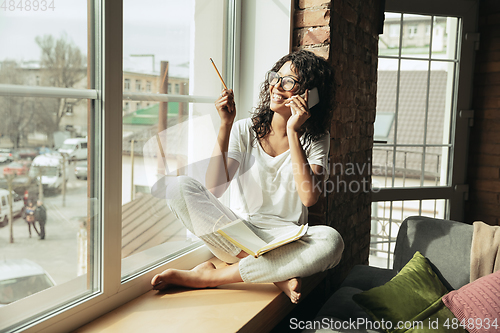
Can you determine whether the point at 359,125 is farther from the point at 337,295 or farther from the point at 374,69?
the point at 337,295

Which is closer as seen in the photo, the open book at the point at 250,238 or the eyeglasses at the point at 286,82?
the open book at the point at 250,238

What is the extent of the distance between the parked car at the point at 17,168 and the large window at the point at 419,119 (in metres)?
2.45

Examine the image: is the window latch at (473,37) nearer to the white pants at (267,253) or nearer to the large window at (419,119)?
the large window at (419,119)

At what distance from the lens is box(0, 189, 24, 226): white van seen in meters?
1.06

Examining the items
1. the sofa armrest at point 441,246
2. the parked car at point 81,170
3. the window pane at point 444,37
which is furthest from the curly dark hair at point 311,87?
the window pane at point 444,37

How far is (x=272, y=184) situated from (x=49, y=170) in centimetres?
94

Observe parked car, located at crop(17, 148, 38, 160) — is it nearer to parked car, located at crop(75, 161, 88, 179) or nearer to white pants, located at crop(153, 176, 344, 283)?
parked car, located at crop(75, 161, 88, 179)

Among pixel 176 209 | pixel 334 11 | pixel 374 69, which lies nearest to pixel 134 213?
pixel 176 209

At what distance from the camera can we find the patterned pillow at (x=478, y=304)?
1.39 metres

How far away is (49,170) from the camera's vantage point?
1180 millimetres

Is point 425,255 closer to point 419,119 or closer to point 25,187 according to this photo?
point 25,187

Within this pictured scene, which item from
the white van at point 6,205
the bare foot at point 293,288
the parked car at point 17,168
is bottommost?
the bare foot at point 293,288

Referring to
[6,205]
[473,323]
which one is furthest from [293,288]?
[6,205]

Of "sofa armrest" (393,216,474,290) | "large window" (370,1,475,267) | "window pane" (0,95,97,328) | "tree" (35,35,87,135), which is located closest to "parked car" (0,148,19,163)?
"window pane" (0,95,97,328)
